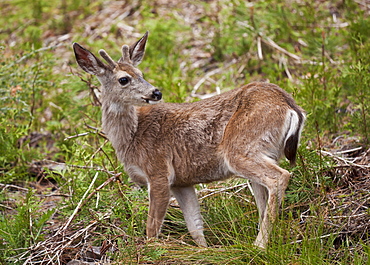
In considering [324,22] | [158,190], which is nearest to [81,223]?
[158,190]

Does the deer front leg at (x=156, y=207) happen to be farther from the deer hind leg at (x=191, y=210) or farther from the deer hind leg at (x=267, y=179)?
the deer hind leg at (x=267, y=179)

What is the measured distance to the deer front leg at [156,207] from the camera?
195 inches

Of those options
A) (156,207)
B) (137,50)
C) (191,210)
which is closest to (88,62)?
(137,50)

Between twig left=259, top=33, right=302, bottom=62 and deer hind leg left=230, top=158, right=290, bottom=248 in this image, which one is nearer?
deer hind leg left=230, top=158, right=290, bottom=248

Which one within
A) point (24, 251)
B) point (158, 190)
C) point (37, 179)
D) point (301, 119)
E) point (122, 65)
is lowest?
point (37, 179)

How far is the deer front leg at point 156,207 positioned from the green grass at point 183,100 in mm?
142

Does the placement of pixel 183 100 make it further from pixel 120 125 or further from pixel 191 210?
pixel 191 210

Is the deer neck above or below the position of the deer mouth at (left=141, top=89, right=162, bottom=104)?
below

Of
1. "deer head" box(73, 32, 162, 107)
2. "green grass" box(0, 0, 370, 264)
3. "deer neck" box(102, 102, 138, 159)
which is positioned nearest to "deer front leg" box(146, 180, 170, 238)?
"green grass" box(0, 0, 370, 264)

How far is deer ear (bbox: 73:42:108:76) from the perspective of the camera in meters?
5.30

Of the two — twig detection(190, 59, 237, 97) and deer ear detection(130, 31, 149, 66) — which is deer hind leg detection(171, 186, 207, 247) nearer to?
deer ear detection(130, 31, 149, 66)

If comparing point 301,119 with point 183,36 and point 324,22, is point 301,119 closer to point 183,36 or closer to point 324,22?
point 324,22

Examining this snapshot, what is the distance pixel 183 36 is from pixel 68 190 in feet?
16.8

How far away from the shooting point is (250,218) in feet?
16.5
